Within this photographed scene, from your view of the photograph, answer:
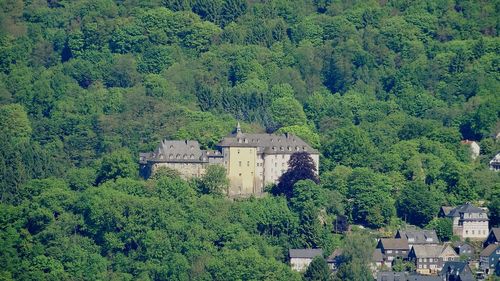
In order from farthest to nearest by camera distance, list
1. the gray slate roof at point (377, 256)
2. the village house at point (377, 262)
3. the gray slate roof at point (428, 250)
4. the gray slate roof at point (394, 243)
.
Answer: the gray slate roof at point (394, 243) → the gray slate roof at point (428, 250) → the gray slate roof at point (377, 256) → the village house at point (377, 262)

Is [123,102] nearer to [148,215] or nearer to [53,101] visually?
[53,101]

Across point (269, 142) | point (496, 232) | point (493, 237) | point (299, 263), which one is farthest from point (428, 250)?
point (269, 142)

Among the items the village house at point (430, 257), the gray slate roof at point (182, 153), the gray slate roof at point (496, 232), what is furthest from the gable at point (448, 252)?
the gray slate roof at point (182, 153)

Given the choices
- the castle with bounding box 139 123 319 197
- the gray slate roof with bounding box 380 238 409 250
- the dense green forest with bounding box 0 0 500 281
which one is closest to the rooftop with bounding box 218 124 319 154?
the castle with bounding box 139 123 319 197

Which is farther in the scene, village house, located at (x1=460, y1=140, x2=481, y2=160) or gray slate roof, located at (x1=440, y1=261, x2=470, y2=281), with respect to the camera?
village house, located at (x1=460, y1=140, x2=481, y2=160)

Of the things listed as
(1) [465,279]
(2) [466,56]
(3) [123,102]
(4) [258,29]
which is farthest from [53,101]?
(1) [465,279]

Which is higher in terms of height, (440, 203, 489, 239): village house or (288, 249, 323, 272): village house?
(440, 203, 489, 239): village house

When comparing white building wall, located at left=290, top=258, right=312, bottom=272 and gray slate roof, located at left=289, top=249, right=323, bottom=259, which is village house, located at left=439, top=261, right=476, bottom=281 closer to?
gray slate roof, located at left=289, top=249, right=323, bottom=259

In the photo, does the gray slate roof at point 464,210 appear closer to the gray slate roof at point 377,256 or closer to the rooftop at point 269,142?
the gray slate roof at point 377,256

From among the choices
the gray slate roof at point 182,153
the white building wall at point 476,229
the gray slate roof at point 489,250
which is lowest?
the gray slate roof at point 489,250
